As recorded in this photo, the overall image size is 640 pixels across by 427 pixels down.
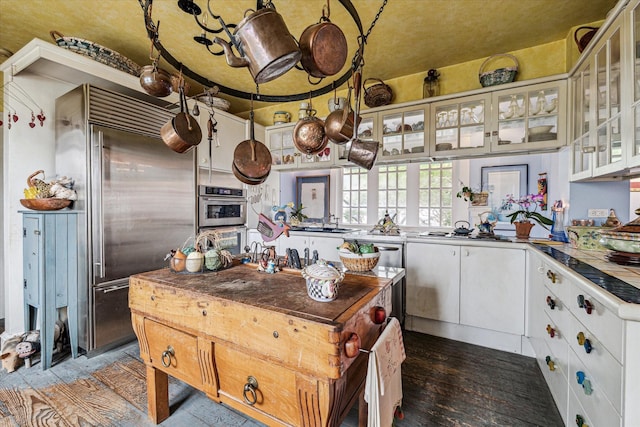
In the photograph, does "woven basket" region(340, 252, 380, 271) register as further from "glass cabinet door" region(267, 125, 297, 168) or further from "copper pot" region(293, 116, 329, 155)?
Answer: "glass cabinet door" region(267, 125, 297, 168)

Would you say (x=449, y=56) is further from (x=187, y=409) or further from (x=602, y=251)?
(x=187, y=409)

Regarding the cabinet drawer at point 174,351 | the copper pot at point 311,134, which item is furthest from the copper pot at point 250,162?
the cabinet drawer at point 174,351

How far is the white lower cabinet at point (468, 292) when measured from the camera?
229 cm

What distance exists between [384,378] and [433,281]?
5.62 feet

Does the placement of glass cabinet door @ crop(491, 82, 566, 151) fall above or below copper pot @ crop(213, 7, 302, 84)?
above

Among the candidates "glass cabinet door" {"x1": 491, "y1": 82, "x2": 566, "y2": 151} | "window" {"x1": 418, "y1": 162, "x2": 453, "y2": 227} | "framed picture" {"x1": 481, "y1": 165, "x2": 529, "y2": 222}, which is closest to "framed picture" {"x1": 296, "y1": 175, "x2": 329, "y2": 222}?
"window" {"x1": 418, "y1": 162, "x2": 453, "y2": 227}

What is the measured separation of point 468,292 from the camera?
8.03 feet

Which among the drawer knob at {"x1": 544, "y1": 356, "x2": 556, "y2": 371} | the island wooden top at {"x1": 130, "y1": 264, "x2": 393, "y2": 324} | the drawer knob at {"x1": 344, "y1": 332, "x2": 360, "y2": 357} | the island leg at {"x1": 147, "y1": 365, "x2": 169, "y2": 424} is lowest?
the island leg at {"x1": 147, "y1": 365, "x2": 169, "y2": 424}

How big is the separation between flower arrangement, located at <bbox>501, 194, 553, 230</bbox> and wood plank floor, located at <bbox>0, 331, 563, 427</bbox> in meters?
1.18

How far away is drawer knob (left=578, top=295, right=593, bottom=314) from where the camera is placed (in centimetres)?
107

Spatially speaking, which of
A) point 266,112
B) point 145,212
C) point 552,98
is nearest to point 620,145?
point 552,98

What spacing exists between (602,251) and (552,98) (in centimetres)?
141

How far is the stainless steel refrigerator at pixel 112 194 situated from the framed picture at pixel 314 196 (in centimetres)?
186

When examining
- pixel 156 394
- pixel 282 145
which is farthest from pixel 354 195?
pixel 156 394
